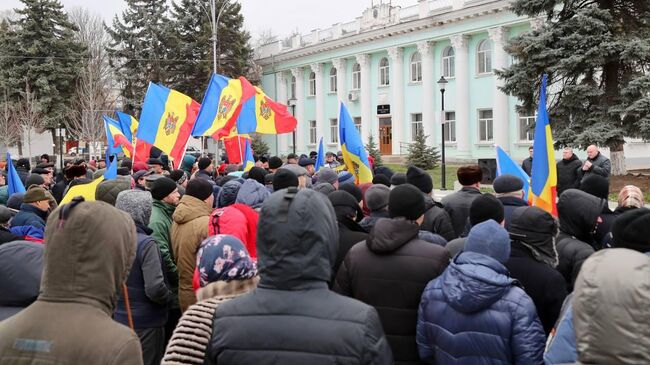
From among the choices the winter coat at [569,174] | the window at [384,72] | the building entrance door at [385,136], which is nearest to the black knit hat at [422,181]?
the winter coat at [569,174]

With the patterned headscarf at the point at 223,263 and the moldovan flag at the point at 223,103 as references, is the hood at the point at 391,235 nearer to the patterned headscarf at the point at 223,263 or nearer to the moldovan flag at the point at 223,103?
the patterned headscarf at the point at 223,263

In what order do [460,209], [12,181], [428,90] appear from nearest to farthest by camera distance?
[460,209] < [12,181] < [428,90]

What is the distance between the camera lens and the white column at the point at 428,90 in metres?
41.7

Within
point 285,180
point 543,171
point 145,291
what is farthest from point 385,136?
point 145,291

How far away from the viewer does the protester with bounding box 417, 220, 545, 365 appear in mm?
3283

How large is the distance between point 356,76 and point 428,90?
361 inches

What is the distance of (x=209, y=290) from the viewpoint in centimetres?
290

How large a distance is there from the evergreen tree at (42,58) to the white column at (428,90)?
26275 millimetres

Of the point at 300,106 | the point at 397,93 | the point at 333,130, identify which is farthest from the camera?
the point at 300,106

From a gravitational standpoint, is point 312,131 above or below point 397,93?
below

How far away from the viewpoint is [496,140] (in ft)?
122

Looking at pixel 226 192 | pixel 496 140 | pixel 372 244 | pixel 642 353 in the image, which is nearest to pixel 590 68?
pixel 496 140

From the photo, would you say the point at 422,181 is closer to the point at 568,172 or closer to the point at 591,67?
the point at 568,172

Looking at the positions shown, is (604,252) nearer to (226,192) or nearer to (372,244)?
(372,244)
